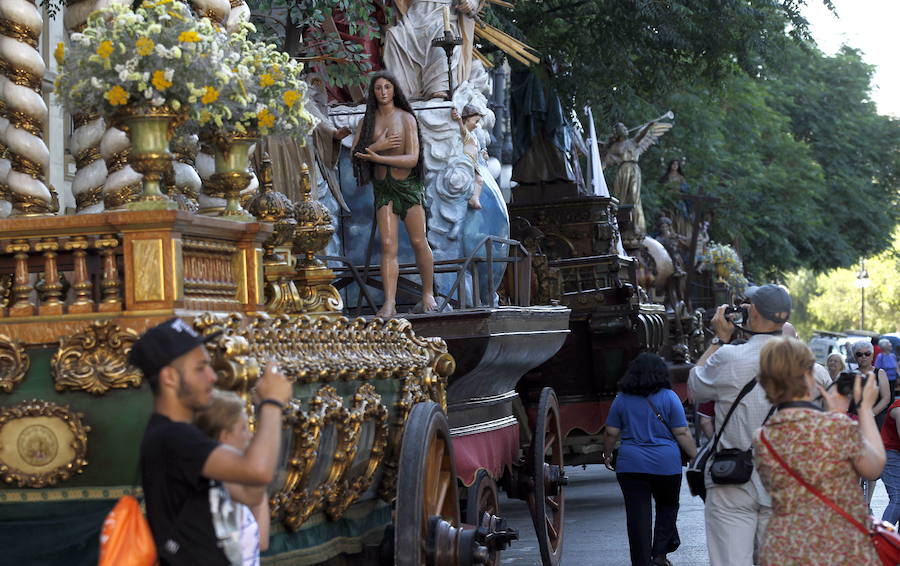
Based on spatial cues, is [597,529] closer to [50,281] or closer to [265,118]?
[265,118]

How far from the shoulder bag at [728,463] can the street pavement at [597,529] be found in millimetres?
4287

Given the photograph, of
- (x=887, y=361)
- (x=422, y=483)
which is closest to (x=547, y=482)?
(x=422, y=483)

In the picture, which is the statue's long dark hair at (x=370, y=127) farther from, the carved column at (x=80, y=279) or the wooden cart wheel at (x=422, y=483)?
the carved column at (x=80, y=279)

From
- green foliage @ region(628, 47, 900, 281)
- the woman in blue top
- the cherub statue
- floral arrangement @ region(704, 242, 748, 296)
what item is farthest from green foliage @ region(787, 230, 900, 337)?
the woman in blue top

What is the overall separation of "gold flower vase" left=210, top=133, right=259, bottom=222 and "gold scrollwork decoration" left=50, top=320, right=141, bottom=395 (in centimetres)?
138

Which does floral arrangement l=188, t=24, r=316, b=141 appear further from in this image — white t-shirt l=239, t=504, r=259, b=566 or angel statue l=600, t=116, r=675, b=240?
angel statue l=600, t=116, r=675, b=240

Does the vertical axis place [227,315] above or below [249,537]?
above

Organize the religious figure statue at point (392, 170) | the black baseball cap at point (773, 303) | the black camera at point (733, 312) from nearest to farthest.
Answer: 1. the black baseball cap at point (773, 303)
2. the black camera at point (733, 312)
3. the religious figure statue at point (392, 170)

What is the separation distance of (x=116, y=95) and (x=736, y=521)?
3536mm

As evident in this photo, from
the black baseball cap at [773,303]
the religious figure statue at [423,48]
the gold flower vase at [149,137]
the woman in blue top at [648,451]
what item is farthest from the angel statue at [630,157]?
the gold flower vase at [149,137]

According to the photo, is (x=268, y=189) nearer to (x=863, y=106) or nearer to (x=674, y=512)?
(x=674, y=512)

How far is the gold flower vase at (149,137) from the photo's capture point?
622cm

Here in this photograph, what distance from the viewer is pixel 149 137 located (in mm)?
6297

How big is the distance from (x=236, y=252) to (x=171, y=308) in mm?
853
